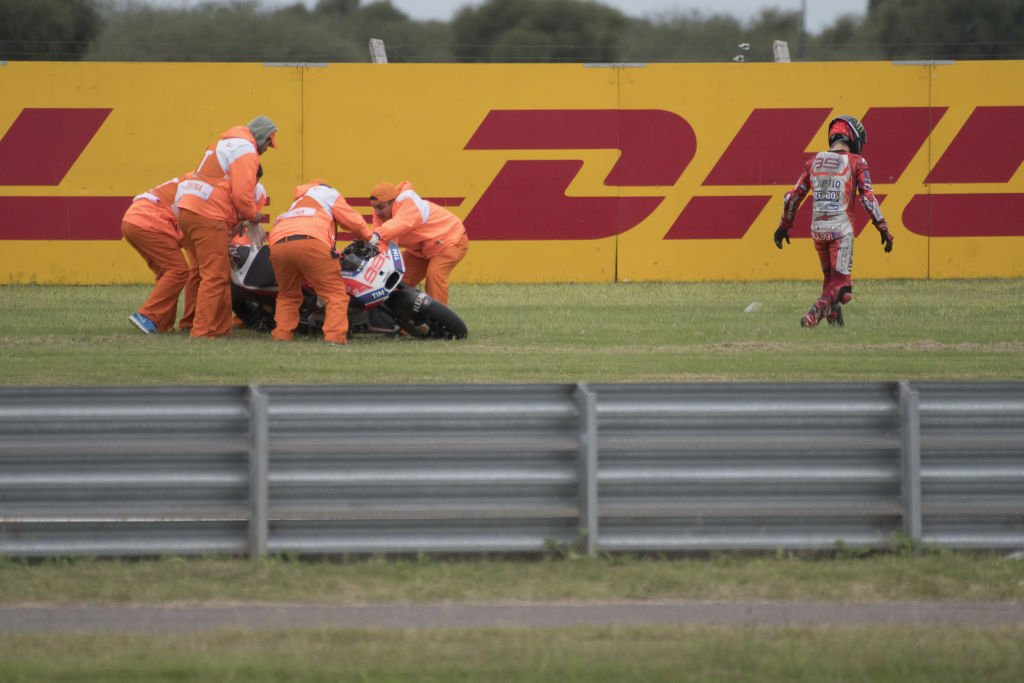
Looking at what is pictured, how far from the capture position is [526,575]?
20.8 feet

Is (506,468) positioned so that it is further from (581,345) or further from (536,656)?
(581,345)

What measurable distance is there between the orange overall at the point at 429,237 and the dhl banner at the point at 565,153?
4850 millimetres

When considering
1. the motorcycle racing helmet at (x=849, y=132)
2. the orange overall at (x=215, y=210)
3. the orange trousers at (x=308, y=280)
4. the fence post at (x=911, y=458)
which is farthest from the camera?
the motorcycle racing helmet at (x=849, y=132)

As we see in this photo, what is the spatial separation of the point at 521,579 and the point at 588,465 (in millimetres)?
566

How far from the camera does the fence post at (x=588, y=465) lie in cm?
650

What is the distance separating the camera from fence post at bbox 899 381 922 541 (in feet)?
21.6

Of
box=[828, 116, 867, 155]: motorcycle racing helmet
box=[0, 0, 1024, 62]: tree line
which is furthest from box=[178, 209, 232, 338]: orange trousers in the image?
box=[0, 0, 1024, 62]: tree line

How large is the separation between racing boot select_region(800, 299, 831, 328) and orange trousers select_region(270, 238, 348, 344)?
13.7 ft

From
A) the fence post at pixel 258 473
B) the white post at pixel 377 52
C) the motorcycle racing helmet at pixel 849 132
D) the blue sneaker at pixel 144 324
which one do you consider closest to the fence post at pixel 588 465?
the fence post at pixel 258 473

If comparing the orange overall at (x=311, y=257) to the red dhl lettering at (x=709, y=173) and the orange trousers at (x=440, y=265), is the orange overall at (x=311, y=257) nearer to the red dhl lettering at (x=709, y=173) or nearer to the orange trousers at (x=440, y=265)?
the orange trousers at (x=440, y=265)

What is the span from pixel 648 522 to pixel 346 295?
6942 mm

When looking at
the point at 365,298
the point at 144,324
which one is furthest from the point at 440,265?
the point at 144,324

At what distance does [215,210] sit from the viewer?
13367 mm

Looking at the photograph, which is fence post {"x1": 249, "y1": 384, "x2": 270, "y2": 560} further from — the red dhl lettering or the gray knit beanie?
the red dhl lettering
